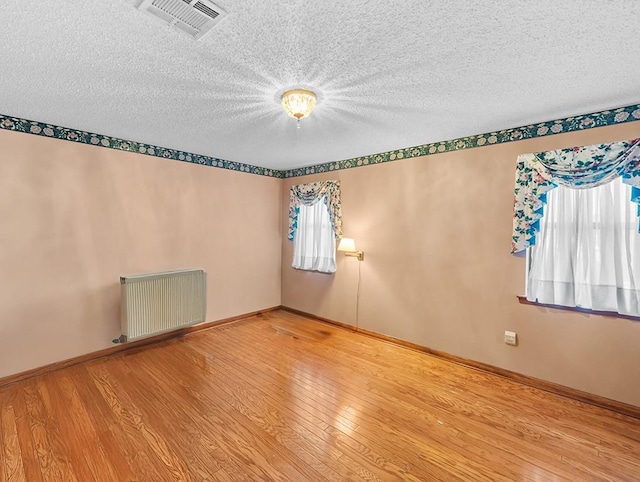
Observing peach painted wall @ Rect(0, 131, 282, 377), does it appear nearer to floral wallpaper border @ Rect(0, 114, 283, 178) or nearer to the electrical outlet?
floral wallpaper border @ Rect(0, 114, 283, 178)

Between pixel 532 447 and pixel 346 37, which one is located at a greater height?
pixel 346 37

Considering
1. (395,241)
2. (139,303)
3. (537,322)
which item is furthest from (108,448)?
(537,322)

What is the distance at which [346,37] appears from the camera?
4.98 feet

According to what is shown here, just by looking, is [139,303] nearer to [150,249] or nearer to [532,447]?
[150,249]

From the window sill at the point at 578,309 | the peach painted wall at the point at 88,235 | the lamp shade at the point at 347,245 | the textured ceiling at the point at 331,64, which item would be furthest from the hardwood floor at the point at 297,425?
the textured ceiling at the point at 331,64

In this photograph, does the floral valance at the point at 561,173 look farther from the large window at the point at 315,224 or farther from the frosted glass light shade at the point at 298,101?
the large window at the point at 315,224

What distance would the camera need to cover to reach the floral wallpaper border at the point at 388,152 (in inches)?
95.0

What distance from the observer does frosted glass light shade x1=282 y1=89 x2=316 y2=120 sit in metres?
2.07

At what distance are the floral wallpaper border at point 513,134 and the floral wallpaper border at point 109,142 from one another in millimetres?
1807

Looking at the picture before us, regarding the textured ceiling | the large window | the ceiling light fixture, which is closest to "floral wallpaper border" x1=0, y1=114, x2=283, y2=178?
the textured ceiling

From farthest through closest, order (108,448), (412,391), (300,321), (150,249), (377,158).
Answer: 1. (300,321)
2. (377,158)
3. (150,249)
4. (412,391)
5. (108,448)

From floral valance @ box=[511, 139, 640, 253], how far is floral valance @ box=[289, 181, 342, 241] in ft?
7.18

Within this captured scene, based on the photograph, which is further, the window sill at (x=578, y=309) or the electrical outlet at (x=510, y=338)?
the electrical outlet at (x=510, y=338)

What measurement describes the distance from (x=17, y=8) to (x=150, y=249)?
263 cm
